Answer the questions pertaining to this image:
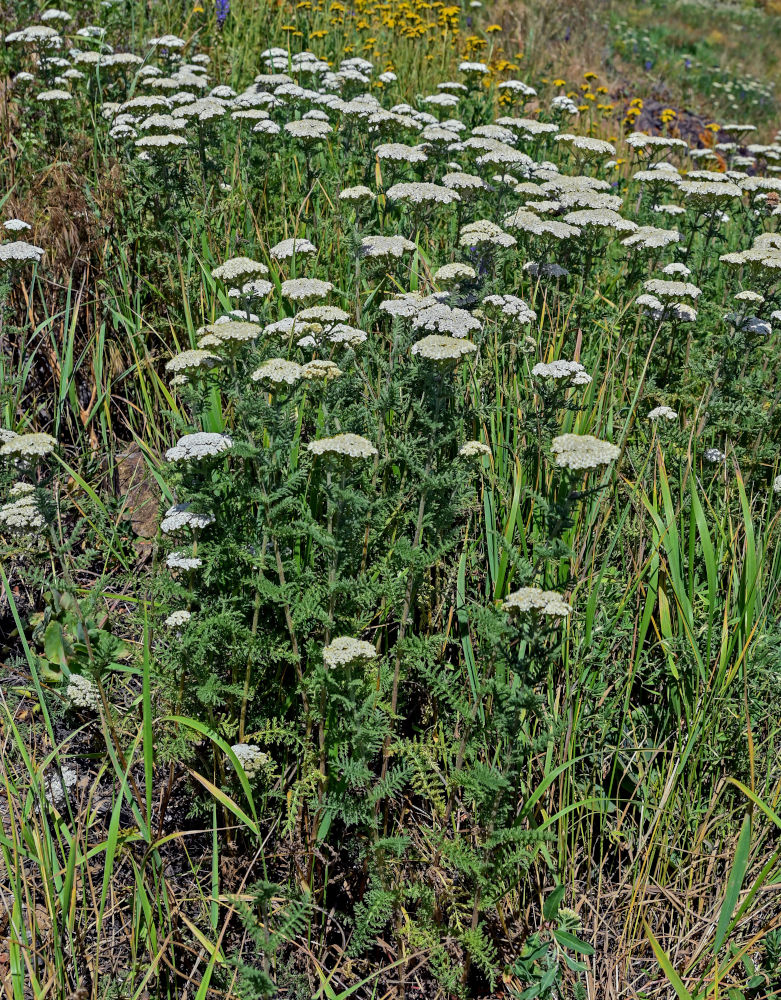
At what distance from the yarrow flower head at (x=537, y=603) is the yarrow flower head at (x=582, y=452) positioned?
1.28ft


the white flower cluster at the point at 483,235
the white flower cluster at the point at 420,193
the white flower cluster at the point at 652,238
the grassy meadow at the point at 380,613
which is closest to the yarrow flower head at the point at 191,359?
the grassy meadow at the point at 380,613

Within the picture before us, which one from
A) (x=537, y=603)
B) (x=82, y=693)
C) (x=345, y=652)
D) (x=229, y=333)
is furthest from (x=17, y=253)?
(x=537, y=603)

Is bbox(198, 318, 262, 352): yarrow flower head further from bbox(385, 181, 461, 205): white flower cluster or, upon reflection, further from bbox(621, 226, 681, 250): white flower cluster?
bbox(621, 226, 681, 250): white flower cluster

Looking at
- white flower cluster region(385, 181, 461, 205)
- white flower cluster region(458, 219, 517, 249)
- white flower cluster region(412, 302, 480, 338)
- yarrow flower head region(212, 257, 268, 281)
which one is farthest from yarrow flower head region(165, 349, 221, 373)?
white flower cluster region(385, 181, 461, 205)

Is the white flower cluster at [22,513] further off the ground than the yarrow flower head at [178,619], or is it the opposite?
the white flower cluster at [22,513]

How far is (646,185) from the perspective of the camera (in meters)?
5.37

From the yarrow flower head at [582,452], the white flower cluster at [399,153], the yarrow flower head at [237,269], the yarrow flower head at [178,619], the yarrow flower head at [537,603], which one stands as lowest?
the yarrow flower head at [178,619]

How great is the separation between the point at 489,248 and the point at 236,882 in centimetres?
290

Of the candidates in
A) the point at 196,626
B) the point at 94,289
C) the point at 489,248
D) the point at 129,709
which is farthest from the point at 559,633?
the point at 94,289

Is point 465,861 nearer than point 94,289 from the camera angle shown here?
Yes

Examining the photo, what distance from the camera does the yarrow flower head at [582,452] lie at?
90.0 inches

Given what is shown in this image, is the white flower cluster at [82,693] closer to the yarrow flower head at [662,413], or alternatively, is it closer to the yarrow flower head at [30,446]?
the yarrow flower head at [30,446]

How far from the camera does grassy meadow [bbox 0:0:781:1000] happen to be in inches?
95.0

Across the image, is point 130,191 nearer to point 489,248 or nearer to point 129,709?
point 489,248
